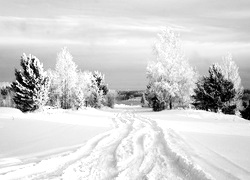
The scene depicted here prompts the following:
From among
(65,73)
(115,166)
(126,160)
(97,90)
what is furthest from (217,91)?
(97,90)

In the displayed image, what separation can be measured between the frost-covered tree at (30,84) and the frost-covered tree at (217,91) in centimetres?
2120

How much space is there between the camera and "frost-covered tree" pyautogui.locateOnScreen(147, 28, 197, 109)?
1319 inches

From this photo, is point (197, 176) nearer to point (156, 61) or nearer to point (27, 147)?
point (27, 147)

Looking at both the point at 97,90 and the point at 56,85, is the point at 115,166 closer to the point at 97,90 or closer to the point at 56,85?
the point at 56,85

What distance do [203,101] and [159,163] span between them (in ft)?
98.4

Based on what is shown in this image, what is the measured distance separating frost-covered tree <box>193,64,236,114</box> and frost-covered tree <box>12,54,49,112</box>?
21.2m

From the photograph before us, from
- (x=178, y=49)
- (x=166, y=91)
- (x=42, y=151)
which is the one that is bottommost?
(x=42, y=151)

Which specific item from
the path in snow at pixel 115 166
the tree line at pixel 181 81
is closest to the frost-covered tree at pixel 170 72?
the tree line at pixel 181 81

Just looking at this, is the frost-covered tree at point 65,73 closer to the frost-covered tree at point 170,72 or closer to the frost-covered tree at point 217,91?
the frost-covered tree at point 170,72

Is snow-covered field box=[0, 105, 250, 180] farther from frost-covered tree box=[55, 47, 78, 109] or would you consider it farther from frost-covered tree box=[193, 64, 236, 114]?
frost-covered tree box=[55, 47, 78, 109]

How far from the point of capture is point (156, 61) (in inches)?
1383

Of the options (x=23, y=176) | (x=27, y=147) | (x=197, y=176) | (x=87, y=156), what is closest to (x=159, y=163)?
(x=197, y=176)

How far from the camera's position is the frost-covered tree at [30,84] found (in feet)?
97.1

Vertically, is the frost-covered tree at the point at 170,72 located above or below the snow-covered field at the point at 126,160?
above
